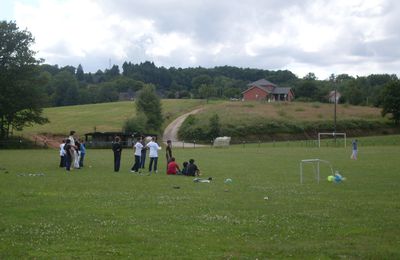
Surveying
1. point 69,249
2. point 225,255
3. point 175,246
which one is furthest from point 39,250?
point 225,255

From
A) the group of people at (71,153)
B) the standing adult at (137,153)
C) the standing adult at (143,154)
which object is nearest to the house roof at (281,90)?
the standing adult at (143,154)

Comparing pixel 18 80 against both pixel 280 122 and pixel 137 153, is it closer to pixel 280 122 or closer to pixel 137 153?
pixel 137 153

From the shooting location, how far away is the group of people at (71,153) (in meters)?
29.1

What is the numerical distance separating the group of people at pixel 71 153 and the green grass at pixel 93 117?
52.4m

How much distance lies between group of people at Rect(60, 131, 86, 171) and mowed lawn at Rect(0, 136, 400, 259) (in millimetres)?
7152

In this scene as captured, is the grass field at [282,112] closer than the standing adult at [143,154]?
No

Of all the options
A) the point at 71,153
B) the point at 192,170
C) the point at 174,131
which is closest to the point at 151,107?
the point at 174,131

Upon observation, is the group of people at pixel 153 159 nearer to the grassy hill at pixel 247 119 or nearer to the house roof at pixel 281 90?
the grassy hill at pixel 247 119

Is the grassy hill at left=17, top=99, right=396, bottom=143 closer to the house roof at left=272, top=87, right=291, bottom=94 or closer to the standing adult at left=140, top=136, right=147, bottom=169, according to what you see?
the house roof at left=272, top=87, right=291, bottom=94

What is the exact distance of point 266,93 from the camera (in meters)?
160

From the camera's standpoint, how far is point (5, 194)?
690 inches

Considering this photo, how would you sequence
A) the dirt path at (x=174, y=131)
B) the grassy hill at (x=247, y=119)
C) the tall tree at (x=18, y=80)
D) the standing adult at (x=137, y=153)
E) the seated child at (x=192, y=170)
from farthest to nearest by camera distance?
the grassy hill at (x=247, y=119)
the dirt path at (x=174, y=131)
the tall tree at (x=18, y=80)
the standing adult at (x=137, y=153)
the seated child at (x=192, y=170)

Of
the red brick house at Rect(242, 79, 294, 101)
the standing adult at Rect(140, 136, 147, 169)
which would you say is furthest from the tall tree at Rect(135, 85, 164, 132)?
the red brick house at Rect(242, 79, 294, 101)

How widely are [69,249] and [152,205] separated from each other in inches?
226
